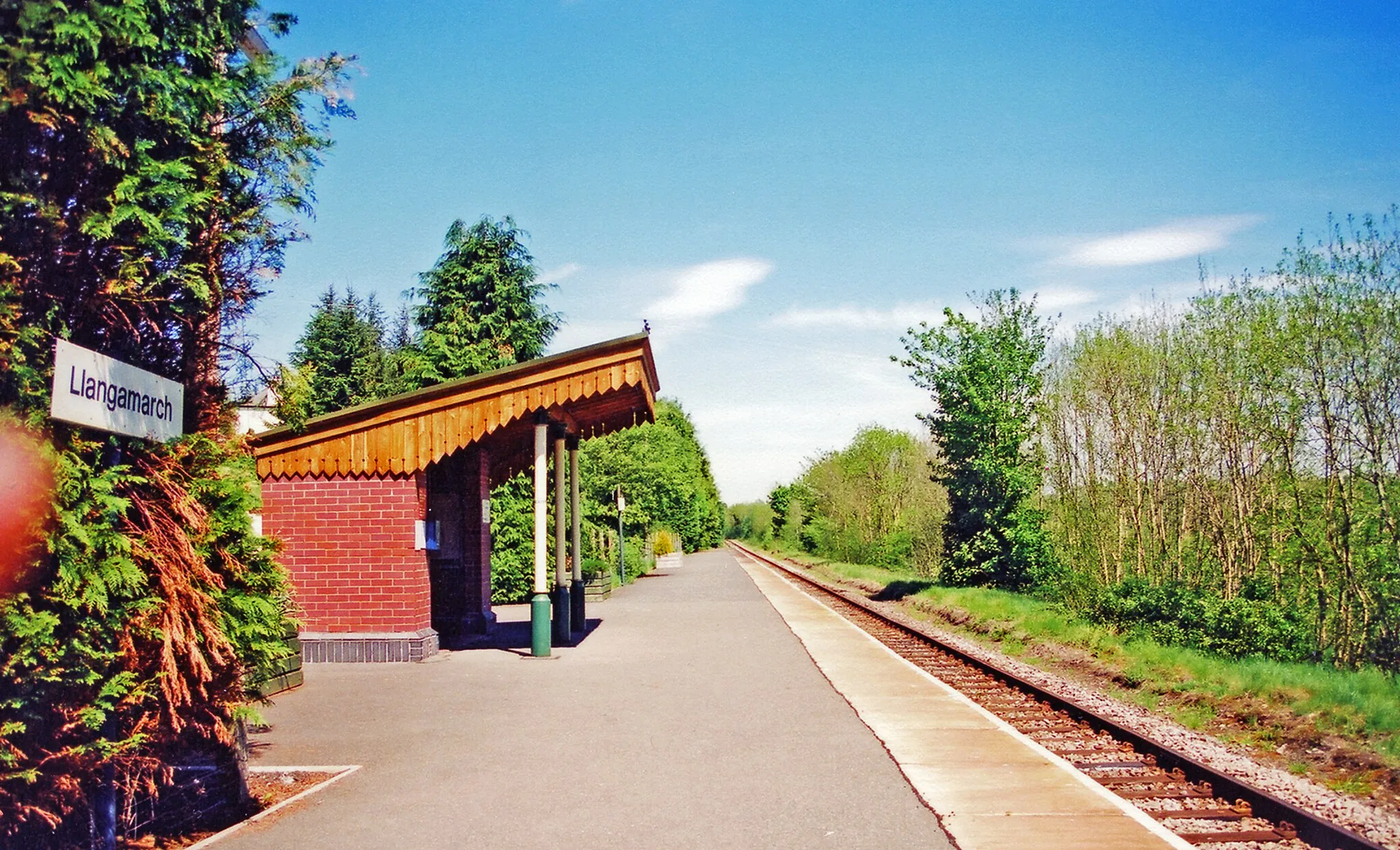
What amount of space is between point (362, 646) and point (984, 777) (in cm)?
938

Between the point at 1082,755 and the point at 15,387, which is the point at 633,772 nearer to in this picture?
the point at 1082,755

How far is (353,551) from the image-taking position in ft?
44.9

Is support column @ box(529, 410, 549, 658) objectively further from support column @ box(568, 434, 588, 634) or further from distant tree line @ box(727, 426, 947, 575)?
distant tree line @ box(727, 426, 947, 575)

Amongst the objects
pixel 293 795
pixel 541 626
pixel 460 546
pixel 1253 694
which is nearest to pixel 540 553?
pixel 541 626

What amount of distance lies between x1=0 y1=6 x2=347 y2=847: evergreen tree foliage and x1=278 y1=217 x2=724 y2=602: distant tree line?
0.93 m

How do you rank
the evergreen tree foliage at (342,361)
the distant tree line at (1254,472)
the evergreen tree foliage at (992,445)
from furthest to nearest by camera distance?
1. the evergreen tree foliage at (342,361)
2. the evergreen tree foliage at (992,445)
3. the distant tree line at (1254,472)

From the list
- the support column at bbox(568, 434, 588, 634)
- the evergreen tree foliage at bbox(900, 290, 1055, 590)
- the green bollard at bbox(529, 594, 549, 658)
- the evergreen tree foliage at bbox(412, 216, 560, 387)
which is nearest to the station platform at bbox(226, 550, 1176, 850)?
the green bollard at bbox(529, 594, 549, 658)

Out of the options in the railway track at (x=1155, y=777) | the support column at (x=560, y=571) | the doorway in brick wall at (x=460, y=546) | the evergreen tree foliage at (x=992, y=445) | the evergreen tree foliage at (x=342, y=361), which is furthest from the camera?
the evergreen tree foliage at (x=342, y=361)

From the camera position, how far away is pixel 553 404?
45.5 feet

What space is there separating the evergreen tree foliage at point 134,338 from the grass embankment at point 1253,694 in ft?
25.9

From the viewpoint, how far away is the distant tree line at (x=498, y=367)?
24.4 meters

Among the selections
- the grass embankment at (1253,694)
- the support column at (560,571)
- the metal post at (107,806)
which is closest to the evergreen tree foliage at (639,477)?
the support column at (560,571)

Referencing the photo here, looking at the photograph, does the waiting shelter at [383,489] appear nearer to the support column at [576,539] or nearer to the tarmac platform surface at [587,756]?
the tarmac platform surface at [587,756]

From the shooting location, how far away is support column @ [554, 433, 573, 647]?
1570 centimetres
